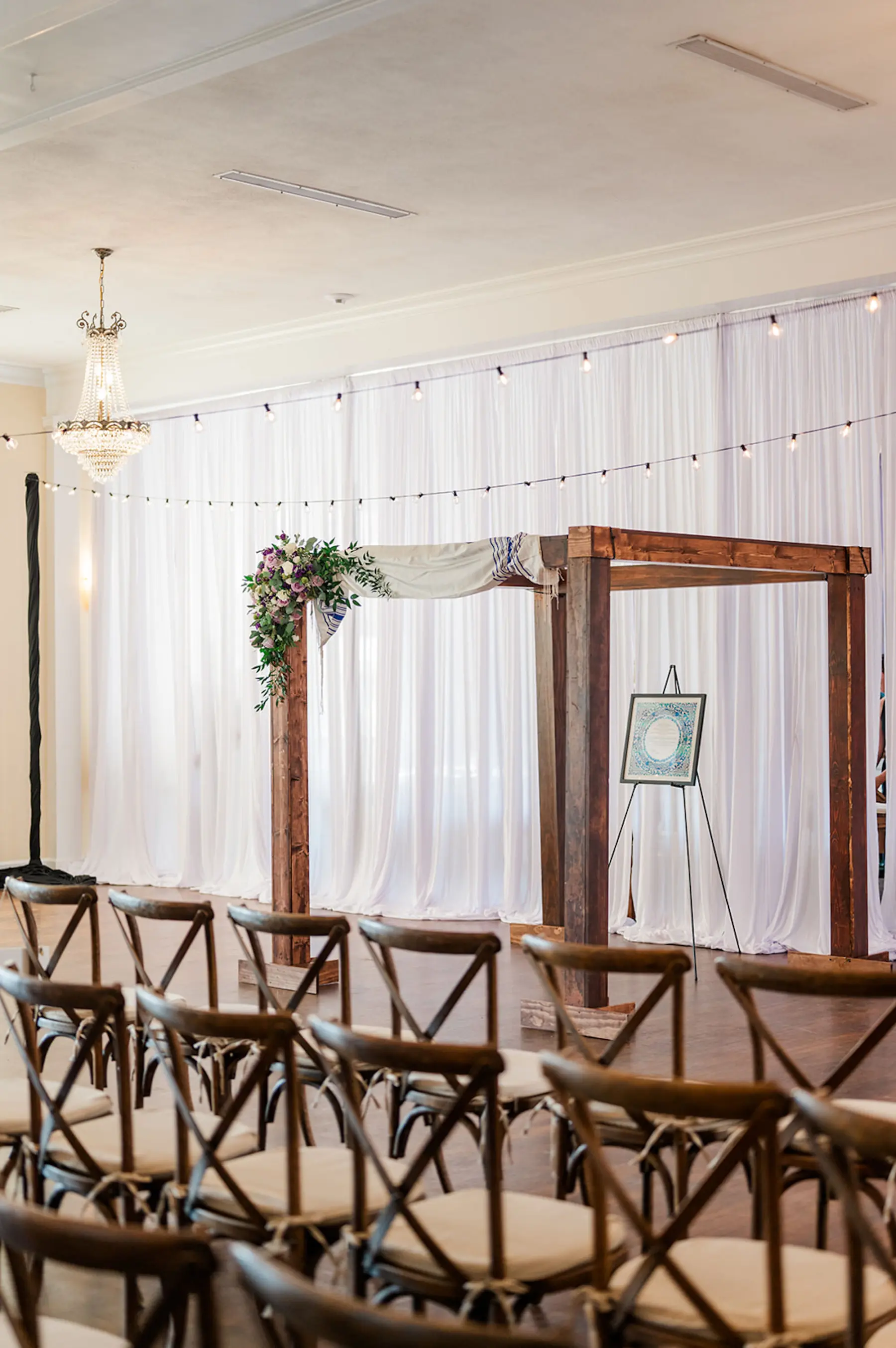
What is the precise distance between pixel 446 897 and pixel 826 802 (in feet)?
9.17

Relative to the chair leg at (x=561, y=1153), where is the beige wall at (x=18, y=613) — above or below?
above

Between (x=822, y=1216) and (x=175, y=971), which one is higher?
(x=175, y=971)

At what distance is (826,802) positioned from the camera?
8.39 m

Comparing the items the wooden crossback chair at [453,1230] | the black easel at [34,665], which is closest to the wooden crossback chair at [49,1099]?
the wooden crossback chair at [453,1230]

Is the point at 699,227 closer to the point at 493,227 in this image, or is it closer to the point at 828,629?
the point at 493,227

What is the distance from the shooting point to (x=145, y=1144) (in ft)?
11.4

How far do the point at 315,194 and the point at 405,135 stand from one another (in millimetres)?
978

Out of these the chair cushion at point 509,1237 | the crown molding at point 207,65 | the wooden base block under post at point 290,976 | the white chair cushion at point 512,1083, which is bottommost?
the wooden base block under post at point 290,976

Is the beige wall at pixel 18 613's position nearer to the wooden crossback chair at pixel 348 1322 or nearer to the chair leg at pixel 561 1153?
the chair leg at pixel 561 1153

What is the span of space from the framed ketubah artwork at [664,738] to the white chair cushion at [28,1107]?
15.6ft

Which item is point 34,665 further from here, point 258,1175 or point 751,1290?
point 751,1290

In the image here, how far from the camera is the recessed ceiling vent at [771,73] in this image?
5.89 metres

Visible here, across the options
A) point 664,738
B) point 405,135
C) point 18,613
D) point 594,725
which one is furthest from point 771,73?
point 18,613

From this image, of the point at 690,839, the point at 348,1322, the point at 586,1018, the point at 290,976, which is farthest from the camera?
the point at 690,839
